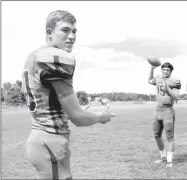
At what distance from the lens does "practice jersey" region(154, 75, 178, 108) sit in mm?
8141

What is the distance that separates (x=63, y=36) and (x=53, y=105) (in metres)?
0.57

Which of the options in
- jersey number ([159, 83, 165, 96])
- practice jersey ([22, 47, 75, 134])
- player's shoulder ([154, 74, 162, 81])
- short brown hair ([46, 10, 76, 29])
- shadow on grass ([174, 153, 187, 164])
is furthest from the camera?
shadow on grass ([174, 153, 187, 164])

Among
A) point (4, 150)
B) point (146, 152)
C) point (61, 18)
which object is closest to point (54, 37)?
point (61, 18)

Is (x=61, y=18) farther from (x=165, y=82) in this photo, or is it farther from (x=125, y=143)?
(x=125, y=143)

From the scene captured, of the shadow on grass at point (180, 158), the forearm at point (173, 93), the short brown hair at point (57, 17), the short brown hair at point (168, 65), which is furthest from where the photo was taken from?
the shadow on grass at point (180, 158)

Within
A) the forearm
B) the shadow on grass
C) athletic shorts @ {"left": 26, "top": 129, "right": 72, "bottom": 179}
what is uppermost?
the forearm

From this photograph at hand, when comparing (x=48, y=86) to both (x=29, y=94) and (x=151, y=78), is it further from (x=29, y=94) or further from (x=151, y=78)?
(x=151, y=78)

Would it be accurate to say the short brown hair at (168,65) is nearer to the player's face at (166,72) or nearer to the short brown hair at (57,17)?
the player's face at (166,72)

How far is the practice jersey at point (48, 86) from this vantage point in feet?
8.59

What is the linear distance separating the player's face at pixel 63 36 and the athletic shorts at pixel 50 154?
72 centimetres

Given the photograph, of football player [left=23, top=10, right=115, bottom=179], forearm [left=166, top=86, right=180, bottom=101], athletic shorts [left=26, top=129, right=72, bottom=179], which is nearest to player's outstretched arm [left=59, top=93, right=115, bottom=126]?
football player [left=23, top=10, right=115, bottom=179]

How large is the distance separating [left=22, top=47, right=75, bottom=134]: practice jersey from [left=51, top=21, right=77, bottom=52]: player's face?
11 centimetres

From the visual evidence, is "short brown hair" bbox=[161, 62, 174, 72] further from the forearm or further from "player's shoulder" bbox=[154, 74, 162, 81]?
the forearm

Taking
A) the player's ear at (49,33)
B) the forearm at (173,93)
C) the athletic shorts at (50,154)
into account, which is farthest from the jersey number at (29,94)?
the forearm at (173,93)
